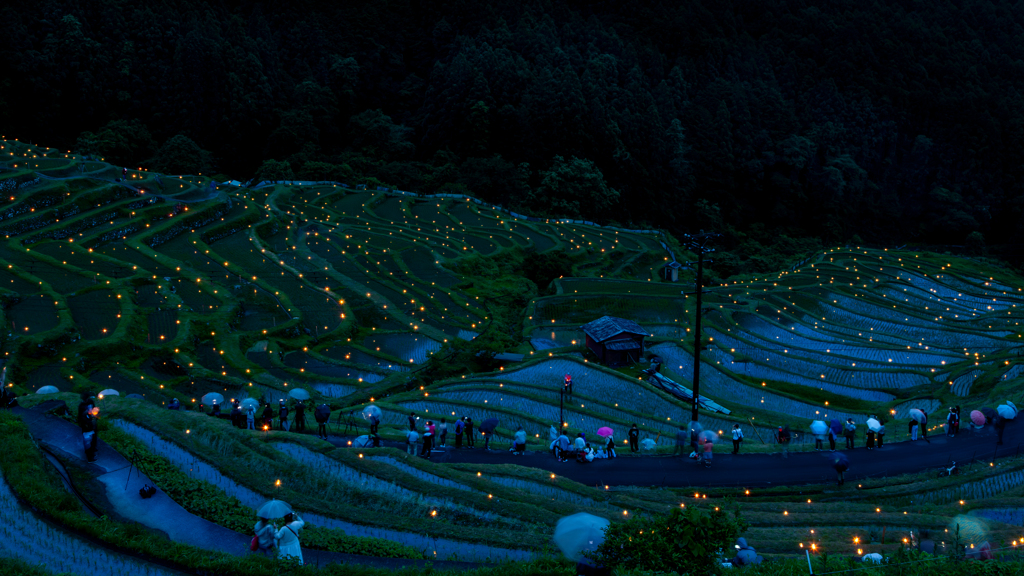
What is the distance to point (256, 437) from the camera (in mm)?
18344

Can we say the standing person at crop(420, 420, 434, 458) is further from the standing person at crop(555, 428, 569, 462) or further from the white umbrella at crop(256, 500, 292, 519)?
the white umbrella at crop(256, 500, 292, 519)

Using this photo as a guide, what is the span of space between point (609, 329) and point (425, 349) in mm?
8552

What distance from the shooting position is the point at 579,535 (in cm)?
1254

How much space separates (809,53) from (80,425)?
11089 centimetres

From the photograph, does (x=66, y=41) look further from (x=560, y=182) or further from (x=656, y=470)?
(x=656, y=470)

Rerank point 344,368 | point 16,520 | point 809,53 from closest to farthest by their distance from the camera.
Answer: point 16,520 < point 344,368 < point 809,53

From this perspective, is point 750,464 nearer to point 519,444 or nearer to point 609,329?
point 519,444

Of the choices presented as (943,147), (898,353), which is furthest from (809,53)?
(898,353)

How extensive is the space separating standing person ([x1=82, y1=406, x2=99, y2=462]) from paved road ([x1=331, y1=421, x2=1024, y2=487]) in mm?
6792

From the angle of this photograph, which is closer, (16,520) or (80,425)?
(16,520)

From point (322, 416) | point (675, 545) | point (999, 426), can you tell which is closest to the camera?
point (675, 545)

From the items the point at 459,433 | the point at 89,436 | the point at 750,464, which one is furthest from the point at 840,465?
the point at 89,436

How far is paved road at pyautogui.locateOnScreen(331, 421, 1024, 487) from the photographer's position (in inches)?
832

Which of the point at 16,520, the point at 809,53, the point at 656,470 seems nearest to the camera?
the point at 16,520
